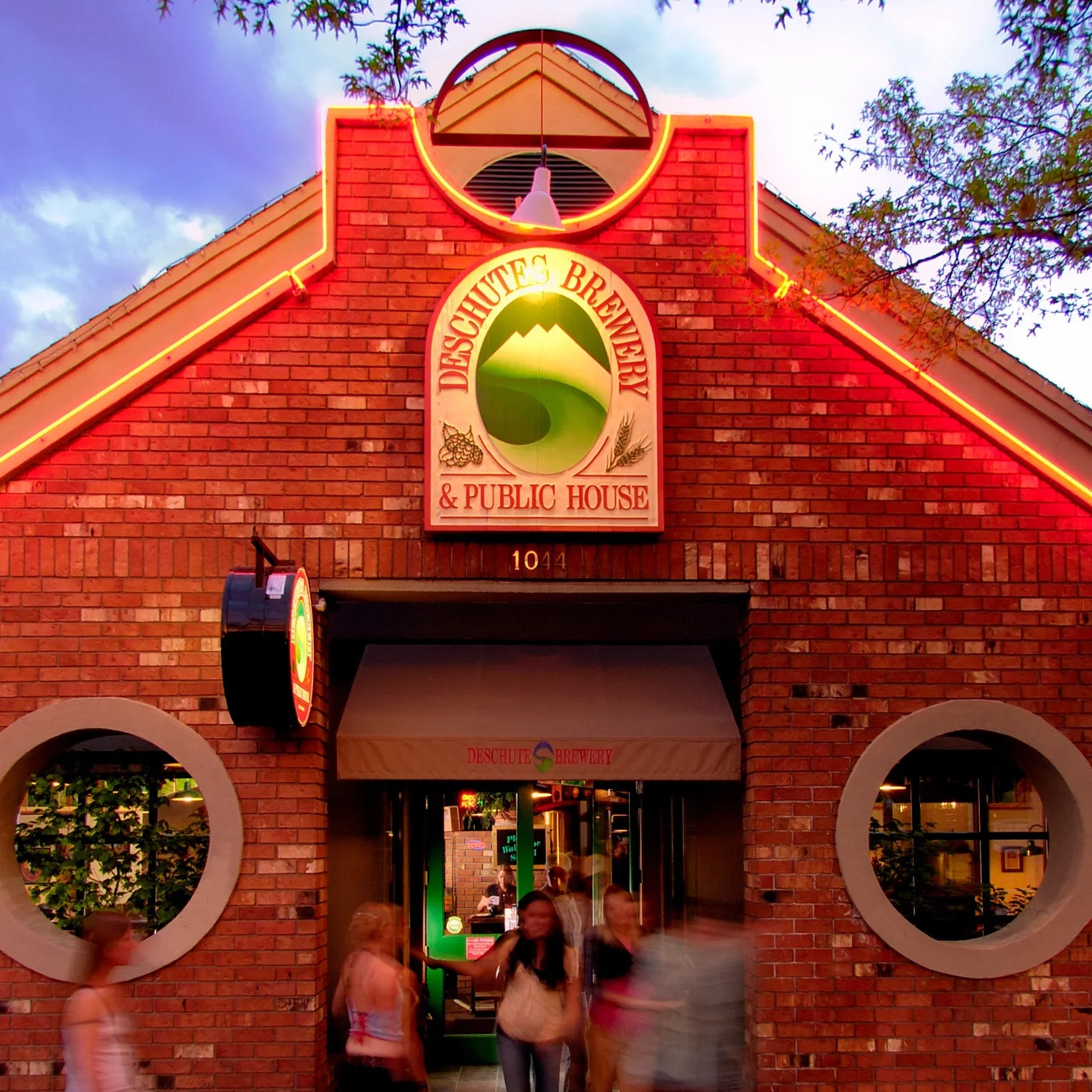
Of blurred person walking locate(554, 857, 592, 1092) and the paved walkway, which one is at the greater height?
blurred person walking locate(554, 857, 592, 1092)

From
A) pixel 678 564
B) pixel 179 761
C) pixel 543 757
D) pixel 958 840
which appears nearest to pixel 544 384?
pixel 678 564

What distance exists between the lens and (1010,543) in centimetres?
779

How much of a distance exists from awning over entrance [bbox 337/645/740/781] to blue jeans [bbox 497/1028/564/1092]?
201 cm

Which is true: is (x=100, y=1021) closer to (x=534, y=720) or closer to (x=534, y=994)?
(x=534, y=994)

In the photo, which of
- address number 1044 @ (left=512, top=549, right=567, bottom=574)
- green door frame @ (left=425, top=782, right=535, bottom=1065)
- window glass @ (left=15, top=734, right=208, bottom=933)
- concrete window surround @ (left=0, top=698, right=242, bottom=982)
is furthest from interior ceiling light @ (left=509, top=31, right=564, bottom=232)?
green door frame @ (left=425, top=782, right=535, bottom=1065)

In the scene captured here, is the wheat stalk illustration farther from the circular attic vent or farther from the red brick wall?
the circular attic vent


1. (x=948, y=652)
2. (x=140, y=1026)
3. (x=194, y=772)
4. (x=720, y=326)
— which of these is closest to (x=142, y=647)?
(x=194, y=772)

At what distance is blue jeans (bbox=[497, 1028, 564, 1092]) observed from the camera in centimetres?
633

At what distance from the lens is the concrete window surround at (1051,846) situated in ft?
24.1

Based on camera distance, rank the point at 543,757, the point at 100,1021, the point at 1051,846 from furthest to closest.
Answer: the point at 543,757 → the point at 1051,846 → the point at 100,1021

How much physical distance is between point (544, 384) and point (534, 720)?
7.58 feet

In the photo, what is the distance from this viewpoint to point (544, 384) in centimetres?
780

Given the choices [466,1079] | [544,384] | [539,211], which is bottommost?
[466,1079]

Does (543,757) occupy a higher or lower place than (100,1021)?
higher
